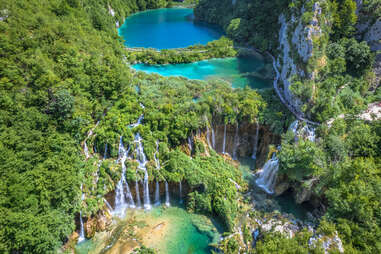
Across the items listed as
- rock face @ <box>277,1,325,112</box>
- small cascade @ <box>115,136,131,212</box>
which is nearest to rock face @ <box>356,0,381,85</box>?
rock face @ <box>277,1,325,112</box>

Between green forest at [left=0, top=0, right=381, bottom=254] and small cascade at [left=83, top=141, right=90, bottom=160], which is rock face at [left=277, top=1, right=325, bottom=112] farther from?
small cascade at [left=83, top=141, right=90, bottom=160]

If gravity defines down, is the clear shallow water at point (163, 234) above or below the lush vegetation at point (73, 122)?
below

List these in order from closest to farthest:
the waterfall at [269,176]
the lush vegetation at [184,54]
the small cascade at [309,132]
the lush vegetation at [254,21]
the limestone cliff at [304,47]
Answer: the waterfall at [269,176], the small cascade at [309,132], the limestone cliff at [304,47], the lush vegetation at [184,54], the lush vegetation at [254,21]

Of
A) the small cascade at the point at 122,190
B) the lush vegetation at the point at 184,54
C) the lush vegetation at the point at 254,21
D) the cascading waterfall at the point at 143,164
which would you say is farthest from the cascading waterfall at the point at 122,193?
the lush vegetation at the point at 254,21

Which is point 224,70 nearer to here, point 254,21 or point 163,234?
point 254,21

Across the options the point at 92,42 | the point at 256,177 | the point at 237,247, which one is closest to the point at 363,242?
the point at 237,247

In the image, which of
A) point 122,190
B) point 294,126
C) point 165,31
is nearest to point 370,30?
point 294,126

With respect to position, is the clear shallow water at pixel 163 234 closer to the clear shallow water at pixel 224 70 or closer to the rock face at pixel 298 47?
the rock face at pixel 298 47
